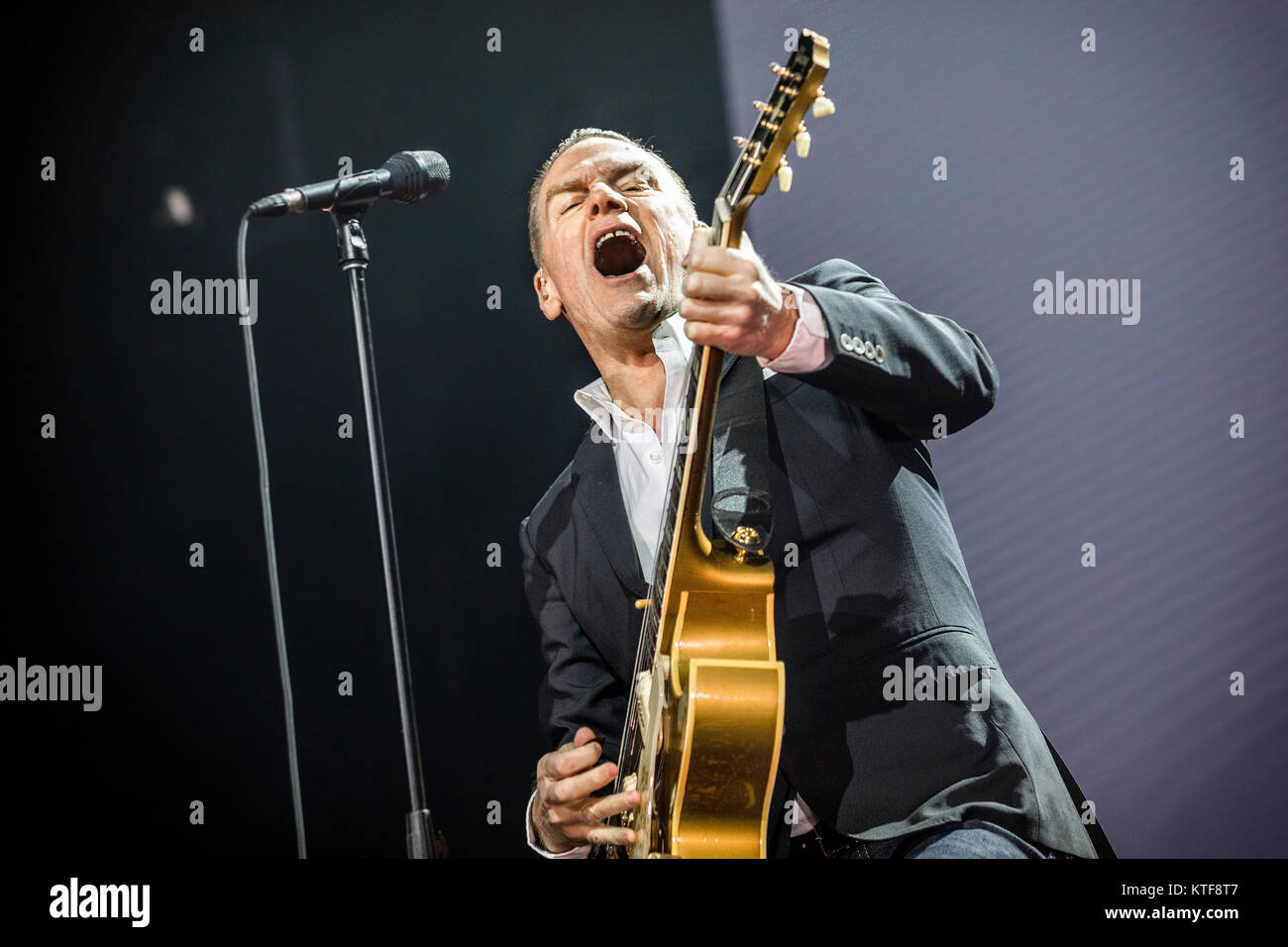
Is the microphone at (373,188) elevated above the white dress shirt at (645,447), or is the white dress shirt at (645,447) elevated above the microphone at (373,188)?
the microphone at (373,188)

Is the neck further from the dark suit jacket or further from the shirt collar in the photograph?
the dark suit jacket

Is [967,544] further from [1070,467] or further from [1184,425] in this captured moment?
[1184,425]

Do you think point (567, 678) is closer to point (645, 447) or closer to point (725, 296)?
point (645, 447)

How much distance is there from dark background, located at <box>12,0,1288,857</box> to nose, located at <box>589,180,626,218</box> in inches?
9.9

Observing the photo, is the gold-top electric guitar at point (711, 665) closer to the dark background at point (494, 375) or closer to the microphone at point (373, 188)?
the dark background at point (494, 375)

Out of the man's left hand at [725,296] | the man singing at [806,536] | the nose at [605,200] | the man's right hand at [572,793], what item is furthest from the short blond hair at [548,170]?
the man's right hand at [572,793]

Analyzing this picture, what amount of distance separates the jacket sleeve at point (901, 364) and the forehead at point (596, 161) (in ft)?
2.36

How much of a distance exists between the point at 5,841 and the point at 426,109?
1.91 metres

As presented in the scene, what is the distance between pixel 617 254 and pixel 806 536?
80 cm

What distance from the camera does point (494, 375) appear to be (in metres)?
2.56

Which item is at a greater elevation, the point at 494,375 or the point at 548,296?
the point at 548,296

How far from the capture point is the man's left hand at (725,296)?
Answer: 1.55 m

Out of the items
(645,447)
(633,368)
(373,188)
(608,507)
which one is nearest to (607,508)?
(608,507)
